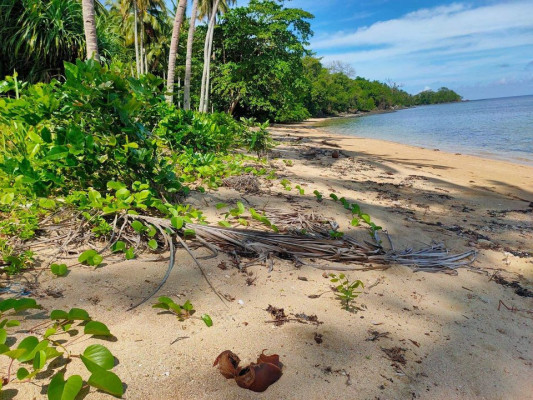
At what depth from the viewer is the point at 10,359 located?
133 cm

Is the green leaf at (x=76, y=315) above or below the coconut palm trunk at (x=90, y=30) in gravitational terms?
below

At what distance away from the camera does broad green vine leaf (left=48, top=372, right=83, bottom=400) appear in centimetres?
110

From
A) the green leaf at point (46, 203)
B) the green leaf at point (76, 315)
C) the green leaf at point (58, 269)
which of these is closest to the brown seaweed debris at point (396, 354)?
the green leaf at point (76, 315)

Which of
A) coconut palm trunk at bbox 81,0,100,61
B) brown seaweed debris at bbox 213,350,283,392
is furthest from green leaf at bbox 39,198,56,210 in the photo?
coconut palm trunk at bbox 81,0,100,61

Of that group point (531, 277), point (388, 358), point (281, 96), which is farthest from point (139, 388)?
point (281, 96)

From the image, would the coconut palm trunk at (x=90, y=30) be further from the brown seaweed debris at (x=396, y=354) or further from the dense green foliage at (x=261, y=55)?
the dense green foliage at (x=261, y=55)

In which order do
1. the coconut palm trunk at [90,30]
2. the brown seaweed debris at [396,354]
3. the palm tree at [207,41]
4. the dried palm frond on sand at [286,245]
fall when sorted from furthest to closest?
1. the palm tree at [207,41]
2. the coconut palm trunk at [90,30]
3. the dried palm frond on sand at [286,245]
4. the brown seaweed debris at [396,354]

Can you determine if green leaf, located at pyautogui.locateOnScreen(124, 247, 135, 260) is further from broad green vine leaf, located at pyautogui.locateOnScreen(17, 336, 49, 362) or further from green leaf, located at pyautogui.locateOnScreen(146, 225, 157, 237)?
broad green vine leaf, located at pyautogui.locateOnScreen(17, 336, 49, 362)

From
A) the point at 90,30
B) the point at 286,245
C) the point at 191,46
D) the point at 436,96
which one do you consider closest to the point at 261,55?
the point at 191,46

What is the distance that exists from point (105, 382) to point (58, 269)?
3.15 ft

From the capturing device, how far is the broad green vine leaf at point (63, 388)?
43.5 inches

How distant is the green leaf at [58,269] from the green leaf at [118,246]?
310mm

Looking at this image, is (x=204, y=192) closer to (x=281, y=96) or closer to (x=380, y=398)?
(x=380, y=398)

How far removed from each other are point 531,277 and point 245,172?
351 cm
